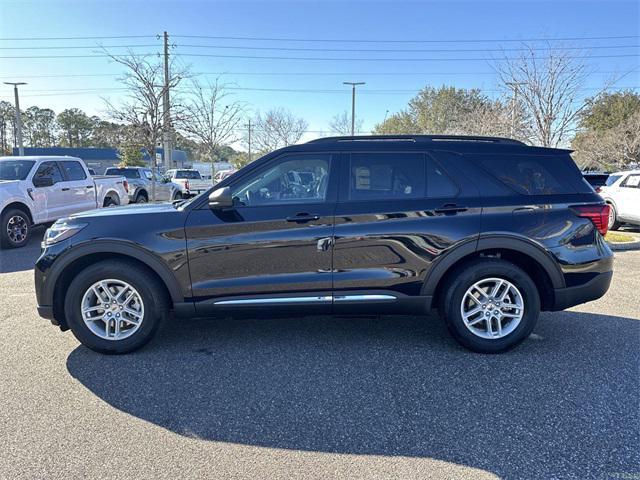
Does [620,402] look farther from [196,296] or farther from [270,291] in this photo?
[196,296]

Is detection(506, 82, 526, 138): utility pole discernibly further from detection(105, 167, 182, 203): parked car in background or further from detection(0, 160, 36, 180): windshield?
detection(105, 167, 182, 203): parked car in background

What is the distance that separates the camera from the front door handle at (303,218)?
351cm

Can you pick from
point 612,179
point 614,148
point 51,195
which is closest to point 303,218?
point 51,195

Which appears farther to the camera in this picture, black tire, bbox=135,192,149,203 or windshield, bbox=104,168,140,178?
windshield, bbox=104,168,140,178

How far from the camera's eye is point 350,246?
3.54m

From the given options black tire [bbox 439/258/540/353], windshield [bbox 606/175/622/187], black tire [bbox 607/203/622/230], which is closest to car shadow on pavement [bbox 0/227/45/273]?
black tire [bbox 439/258/540/353]

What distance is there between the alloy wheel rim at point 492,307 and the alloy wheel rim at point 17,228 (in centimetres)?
904

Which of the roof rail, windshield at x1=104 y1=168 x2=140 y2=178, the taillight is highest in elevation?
windshield at x1=104 y1=168 x2=140 y2=178

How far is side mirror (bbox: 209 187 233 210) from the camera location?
11.3 feet

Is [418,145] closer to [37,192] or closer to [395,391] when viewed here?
[395,391]

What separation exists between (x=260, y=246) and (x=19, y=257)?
6747 mm

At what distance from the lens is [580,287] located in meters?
3.67

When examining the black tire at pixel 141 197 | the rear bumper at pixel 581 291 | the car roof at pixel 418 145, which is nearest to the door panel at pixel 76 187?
the black tire at pixel 141 197

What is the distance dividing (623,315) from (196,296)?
4655 mm
